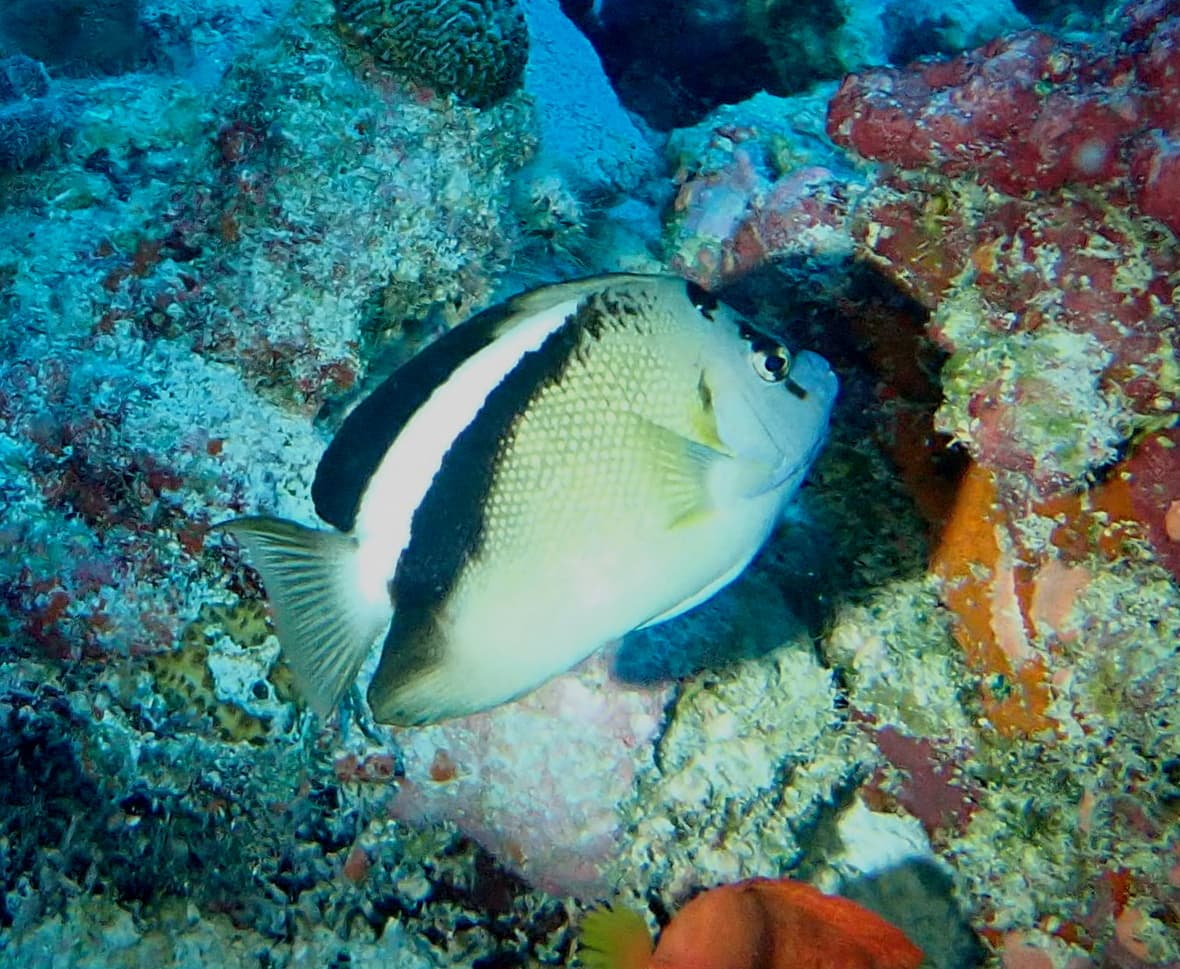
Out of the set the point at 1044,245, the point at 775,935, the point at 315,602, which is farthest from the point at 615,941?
the point at 1044,245

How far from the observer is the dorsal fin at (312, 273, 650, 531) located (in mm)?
1604

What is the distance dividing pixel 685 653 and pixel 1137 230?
1779 millimetres

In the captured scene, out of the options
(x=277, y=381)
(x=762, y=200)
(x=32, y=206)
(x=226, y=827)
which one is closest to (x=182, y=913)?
(x=226, y=827)

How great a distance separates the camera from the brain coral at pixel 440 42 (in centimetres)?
307

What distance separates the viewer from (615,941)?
2576 millimetres

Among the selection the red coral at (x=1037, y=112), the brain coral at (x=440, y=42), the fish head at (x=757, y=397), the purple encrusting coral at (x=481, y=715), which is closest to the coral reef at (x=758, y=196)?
the purple encrusting coral at (x=481, y=715)

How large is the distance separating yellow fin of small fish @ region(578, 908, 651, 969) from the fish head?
66.1 inches

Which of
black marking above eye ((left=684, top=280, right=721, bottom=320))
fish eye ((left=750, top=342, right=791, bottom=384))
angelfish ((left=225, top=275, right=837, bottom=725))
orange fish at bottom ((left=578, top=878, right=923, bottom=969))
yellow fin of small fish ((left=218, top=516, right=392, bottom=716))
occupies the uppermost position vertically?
black marking above eye ((left=684, top=280, right=721, bottom=320))

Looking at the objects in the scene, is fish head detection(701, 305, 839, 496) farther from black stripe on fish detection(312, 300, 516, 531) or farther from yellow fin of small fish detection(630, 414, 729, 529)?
black stripe on fish detection(312, 300, 516, 531)

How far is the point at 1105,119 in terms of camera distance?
6.91 feet

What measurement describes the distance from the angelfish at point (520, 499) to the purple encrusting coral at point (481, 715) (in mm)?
1148

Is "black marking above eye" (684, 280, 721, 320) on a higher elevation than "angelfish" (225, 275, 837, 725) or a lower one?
higher

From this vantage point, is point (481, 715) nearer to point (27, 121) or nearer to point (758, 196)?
point (758, 196)

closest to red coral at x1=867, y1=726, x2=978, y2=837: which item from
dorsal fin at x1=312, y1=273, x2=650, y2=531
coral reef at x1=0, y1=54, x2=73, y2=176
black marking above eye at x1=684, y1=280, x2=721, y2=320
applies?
black marking above eye at x1=684, y1=280, x2=721, y2=320
